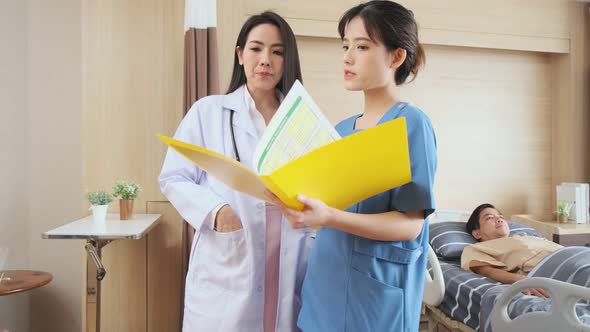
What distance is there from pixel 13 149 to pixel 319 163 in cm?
258

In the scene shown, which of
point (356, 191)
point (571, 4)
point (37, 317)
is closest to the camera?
point (356, 191)

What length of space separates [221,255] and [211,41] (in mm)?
1771

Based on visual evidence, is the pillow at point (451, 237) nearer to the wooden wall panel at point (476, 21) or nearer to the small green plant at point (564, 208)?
the small green plant at point (564, 208)

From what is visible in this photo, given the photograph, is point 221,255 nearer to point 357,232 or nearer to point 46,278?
point 357,232

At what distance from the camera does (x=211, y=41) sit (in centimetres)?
278

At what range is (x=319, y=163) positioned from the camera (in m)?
0.84

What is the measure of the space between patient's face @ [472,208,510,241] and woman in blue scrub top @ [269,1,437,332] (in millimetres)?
2148

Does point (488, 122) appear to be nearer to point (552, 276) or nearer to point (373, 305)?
point (552, 276)

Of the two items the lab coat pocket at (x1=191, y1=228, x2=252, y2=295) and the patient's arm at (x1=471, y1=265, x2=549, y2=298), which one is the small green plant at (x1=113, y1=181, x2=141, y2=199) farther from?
the patient's arm at (x1=471, y1=265, x2=549, y2=298)

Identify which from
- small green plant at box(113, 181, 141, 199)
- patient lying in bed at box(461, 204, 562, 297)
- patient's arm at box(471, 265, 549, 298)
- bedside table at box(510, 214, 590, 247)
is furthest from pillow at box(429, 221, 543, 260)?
small green plant at box(113, 181, 141, 199)

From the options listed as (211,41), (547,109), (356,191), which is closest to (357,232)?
(356,191)

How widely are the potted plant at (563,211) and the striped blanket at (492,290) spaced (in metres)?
1.46

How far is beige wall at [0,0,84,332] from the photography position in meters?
2.92

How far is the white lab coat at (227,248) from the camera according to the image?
4.24ft
